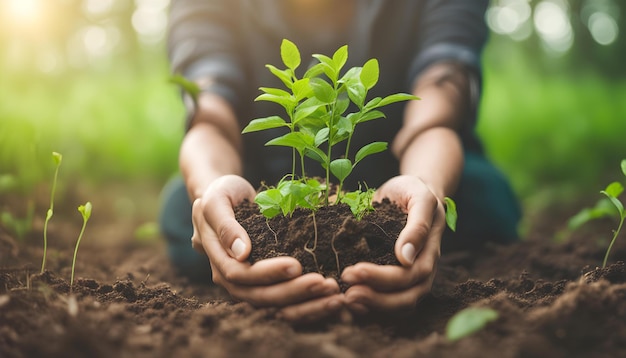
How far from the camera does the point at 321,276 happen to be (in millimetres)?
1118

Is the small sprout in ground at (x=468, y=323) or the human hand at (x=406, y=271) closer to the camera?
the small sprout in ground at (x=468, y=323)

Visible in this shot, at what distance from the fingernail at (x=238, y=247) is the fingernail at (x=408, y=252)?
37cm

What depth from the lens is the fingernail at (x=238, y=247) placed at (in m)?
1.20

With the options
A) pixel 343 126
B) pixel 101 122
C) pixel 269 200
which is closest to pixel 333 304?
pixel 269 200

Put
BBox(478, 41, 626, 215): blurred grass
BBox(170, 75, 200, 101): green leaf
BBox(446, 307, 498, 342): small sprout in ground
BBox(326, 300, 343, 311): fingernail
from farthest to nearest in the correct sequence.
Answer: BBox(478, 41, 626, 215): blurred grass
BBox(170, 75, 200, 101): green leaf
BBox(326, 300, 343, 311): fingernail
BBox(446, 307, 498, 342): small sprout in ground

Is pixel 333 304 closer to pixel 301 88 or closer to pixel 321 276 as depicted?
pixel 321 276

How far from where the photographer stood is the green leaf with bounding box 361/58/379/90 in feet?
3.97

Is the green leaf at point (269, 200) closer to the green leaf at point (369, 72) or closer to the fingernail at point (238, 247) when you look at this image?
the fingernail at point (238, 247)

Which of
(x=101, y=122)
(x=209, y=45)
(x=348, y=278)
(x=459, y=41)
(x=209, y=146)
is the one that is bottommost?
(x=348, y=278)

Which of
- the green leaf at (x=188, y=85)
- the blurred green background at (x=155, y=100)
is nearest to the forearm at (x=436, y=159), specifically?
the green leaf at (x=188, y=85)

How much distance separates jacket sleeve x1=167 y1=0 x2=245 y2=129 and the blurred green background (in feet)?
2.88

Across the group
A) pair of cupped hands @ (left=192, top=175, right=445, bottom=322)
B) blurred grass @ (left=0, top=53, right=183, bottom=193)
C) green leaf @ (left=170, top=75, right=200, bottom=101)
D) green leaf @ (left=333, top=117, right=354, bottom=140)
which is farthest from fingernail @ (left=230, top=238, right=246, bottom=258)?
blurred grass @ (left=0, top=53, right=183, bottom=193)

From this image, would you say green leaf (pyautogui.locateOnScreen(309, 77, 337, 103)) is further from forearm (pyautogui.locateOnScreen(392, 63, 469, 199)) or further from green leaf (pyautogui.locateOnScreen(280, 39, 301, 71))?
forearm (pyautogui.locateOnScreen(392, 63, 469, 199))

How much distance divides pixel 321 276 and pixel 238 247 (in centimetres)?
22
